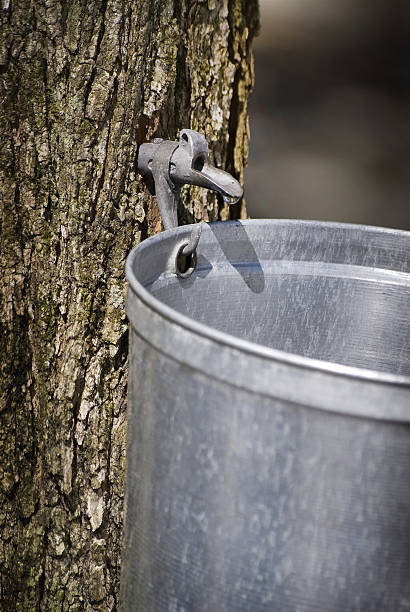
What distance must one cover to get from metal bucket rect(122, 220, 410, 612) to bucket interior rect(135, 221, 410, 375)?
158 millimetres

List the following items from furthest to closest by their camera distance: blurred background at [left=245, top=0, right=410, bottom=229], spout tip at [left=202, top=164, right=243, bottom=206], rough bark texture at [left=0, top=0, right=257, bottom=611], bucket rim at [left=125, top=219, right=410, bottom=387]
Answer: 1. blurred background at [left=245, top=0, right=410, bottom=229]
2. rough bark texture at [left=0, top=0, right=257, bottom=611]
3. spout tip at [left=202, top=164, right=243, bottom=206]
4. bucket rim at [left=125, top=219, right=410, bottom=387]

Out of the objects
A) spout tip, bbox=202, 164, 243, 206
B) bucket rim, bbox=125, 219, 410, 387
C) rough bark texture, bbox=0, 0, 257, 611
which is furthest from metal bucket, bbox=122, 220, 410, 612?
rough bark texture, bbox=0, 0, 257, 611

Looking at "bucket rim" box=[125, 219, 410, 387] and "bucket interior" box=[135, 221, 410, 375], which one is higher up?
"bucket rim" box=[125, 219, 410, 387]

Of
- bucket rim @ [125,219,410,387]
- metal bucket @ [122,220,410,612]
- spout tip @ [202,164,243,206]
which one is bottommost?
metal bucket @ [122,220,410,612]

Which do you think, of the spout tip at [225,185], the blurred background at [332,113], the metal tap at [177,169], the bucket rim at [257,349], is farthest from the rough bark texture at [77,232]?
the blurred background at [332,113]

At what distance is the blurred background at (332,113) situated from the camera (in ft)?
14.6

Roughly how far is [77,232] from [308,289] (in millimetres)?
406

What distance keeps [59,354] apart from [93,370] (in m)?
0.07

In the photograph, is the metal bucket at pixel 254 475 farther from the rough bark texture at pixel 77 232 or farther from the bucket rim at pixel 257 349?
the rough bark texture at pixel 77 232

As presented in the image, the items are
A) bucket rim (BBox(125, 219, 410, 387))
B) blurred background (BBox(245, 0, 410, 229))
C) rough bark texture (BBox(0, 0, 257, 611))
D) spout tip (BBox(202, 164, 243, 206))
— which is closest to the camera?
bucket rim (BBox(125, 219, 410, 387))

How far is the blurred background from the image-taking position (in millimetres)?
4449

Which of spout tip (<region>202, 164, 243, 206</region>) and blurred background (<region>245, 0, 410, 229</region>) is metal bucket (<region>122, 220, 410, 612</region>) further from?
blurred background (<region>245, 0, 410, 229</region>)

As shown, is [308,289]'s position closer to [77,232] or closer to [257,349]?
[77,232]

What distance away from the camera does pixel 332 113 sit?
208 inches
